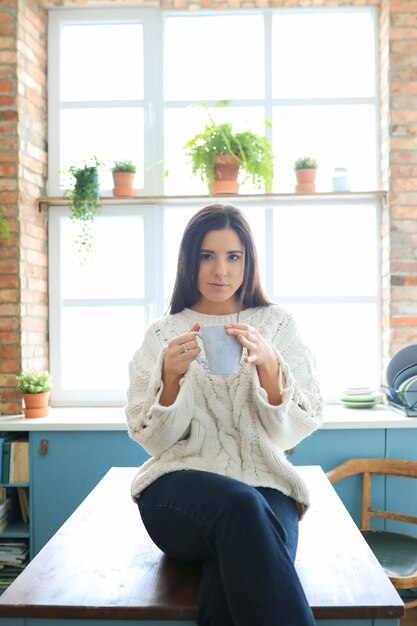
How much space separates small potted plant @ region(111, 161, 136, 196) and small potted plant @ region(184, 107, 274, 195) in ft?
0.99

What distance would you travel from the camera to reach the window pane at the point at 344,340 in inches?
135

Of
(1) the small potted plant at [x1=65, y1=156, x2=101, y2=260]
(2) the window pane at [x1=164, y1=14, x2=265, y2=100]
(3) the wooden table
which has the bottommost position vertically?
(3) the wooden table

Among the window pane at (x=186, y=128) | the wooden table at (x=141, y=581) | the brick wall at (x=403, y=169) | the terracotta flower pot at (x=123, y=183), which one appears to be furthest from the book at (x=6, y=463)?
the brick wall at (x=403, y=169)

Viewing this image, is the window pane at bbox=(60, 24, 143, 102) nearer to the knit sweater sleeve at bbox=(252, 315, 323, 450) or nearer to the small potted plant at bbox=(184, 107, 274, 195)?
the small potted plant at bbox=(184, 107, 274, 195)

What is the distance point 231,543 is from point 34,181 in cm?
252

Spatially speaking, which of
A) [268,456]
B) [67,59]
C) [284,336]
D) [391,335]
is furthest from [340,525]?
[67,59]

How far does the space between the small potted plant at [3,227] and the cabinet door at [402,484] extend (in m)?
1.89

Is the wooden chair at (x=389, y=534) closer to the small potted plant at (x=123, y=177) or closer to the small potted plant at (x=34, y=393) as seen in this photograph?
the small potted plant at (x=34, y=393)

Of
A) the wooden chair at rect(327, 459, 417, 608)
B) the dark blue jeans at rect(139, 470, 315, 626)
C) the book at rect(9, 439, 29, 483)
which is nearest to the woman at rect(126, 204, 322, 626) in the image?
the dark blue jeans at rect(139, 470, 315, 626)

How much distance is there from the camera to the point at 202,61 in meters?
3.51

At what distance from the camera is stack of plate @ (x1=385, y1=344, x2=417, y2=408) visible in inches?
114

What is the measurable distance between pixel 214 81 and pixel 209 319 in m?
2.06

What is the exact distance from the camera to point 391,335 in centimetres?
321

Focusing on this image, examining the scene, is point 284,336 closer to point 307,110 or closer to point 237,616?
point 237,616
